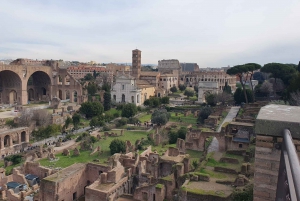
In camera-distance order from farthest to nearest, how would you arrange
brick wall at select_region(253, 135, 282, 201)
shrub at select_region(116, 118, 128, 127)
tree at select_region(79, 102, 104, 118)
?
tree at select_region(79, 102, 104, 118)
shrub at select_region(116, 118, 128, 127)
brick wall at select_region(253, 135, 282, 201)

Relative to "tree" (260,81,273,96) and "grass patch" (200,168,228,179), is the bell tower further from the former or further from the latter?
"grass patch" (200,168,228,179)

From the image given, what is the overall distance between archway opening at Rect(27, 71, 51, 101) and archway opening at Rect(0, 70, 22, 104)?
17.4 feet

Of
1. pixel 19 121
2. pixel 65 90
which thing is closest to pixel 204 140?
pixel 19 121

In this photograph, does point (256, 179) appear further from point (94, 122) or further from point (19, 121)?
point (19, 121)

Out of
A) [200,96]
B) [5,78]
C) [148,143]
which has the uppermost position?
[5,78]

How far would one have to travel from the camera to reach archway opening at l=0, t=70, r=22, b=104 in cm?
5266

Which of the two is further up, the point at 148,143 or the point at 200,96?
the point at 200,96

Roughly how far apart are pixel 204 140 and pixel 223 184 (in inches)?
414

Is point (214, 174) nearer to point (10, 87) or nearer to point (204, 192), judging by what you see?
point (204, 192)

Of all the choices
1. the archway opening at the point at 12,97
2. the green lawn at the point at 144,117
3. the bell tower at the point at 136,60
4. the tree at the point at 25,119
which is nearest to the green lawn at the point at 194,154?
the green lawn at the point at 144,117

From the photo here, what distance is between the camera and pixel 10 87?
54062 millimetres

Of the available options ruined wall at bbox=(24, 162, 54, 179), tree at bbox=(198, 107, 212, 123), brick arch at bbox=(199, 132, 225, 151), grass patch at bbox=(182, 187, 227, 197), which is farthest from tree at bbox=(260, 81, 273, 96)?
ruined wall at bbox=(24, 162, 54, 179)

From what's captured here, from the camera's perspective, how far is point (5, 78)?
54281mm

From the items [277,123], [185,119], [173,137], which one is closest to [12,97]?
[185,119]
